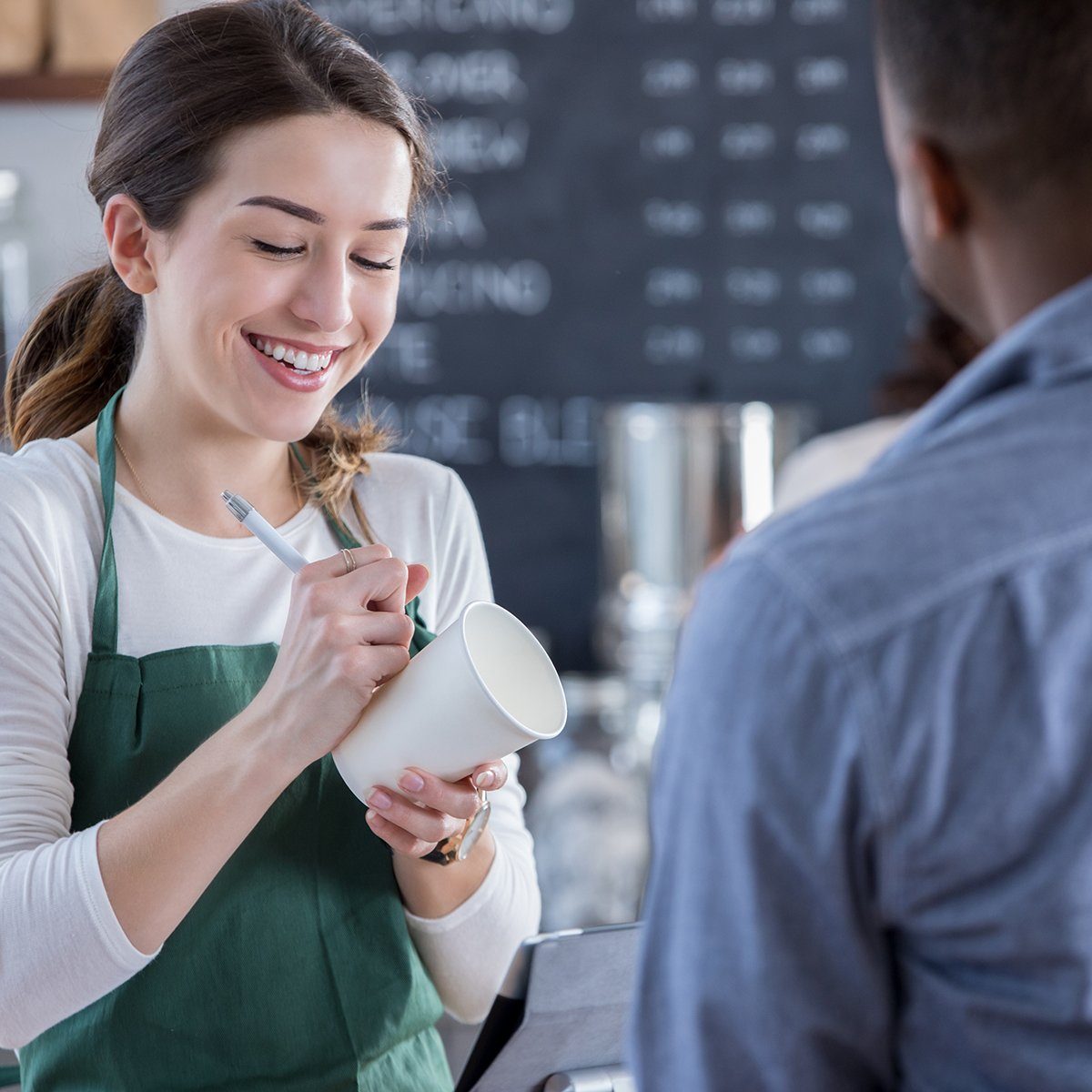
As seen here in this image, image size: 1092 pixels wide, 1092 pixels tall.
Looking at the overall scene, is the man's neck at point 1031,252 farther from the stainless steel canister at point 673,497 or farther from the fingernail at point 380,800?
the stainless steel canister at point 673,497

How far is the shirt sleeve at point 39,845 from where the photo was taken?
867 mm

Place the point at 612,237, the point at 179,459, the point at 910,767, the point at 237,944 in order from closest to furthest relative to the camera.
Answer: the point at 910,767, the point at 237,944, the point at 179,459, the point at 612,237

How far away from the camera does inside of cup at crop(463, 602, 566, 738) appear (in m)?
0.92

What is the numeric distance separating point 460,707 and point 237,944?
0.85ft

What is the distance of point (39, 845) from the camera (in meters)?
0.89

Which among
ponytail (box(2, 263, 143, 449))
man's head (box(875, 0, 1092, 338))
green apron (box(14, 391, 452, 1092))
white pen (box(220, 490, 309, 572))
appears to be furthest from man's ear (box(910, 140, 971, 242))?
ponytail (box(2, 263, 143, 449))

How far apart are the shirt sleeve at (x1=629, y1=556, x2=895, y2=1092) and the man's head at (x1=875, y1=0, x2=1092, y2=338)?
170mm

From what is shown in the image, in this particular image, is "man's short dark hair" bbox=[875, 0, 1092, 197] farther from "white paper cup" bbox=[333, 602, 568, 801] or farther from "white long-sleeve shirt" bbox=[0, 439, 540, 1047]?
"white long-sleeve shirt" bbox=[0, 439, 540, 1047]

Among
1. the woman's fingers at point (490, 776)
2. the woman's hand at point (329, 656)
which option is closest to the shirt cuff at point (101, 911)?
the woman's hand at point (329, 656)

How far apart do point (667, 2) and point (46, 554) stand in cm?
237

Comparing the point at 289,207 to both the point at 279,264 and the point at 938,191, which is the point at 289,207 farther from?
the point at 938,191

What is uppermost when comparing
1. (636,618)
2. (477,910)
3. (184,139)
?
(184,139)

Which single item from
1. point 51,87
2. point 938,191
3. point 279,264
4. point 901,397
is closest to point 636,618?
point 901,397

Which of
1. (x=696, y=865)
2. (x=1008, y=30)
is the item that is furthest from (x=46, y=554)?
(x=1008, y=30)
